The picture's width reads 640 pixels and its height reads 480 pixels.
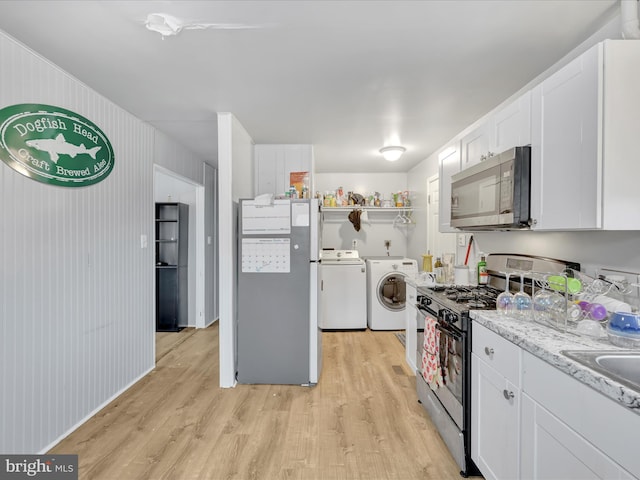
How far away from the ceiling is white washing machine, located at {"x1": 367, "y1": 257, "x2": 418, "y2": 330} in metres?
1.89

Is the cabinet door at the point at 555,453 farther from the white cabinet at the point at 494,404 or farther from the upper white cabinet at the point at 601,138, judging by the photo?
the upper white cabinet at the point at 601,138

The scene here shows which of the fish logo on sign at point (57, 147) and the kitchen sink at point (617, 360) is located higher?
the fish logo on sign at point (57, 147)

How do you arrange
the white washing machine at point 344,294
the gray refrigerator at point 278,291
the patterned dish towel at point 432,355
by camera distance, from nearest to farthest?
the patterned dish towel at point 432,355
the gray refrigerator at point 278,291
the white washing machine at point 344,294

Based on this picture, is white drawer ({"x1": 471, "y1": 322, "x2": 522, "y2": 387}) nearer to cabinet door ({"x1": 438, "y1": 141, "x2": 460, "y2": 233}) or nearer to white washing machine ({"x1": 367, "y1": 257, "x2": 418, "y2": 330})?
cabinet door ({"x1": 438, "y1": 141, "x2": 460, "y2": 233})

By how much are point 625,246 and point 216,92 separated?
257 centimetres

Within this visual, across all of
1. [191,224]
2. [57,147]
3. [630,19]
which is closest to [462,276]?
[630,19]

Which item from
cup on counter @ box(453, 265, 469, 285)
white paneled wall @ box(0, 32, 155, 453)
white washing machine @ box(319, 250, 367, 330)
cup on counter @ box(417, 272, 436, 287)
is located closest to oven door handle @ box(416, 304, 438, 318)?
cup on counter @ box(417, 272, 436, 287)

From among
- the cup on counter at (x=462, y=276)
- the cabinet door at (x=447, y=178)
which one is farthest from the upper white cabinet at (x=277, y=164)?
the cup on counter at (x=462, y=276)

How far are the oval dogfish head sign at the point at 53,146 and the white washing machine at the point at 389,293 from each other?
10.2 feet

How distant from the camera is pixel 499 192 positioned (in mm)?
1809

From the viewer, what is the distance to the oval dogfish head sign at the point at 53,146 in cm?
167

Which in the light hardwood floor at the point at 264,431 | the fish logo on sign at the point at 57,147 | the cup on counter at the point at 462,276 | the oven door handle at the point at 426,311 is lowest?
the light hardwood floor at the point at 264,431

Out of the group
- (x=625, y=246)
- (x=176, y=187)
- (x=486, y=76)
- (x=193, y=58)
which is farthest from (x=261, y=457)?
(x=176, y=187)

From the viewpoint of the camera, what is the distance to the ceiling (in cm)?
147
